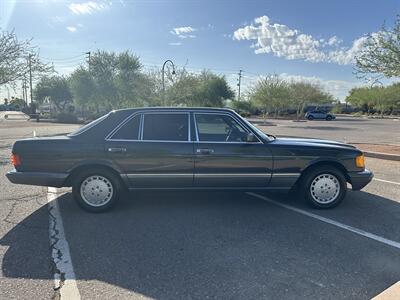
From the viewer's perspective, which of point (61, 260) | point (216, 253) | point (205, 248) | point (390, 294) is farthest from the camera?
point (205, 248)

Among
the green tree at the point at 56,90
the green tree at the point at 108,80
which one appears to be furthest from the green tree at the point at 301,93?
the green tree at the point at 56,90

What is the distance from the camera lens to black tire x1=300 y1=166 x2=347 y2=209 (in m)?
4.98

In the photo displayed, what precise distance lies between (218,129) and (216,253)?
83.1 inches

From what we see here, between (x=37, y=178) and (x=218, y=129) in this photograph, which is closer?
(x=37, y=178)

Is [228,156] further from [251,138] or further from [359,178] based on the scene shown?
[359,178]

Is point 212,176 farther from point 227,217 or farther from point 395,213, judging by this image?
point 395,213

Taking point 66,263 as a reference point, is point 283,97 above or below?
above

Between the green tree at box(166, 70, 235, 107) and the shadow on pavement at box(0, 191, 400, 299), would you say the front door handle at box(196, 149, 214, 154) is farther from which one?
the green tree at box(166, 70, 235, 107)

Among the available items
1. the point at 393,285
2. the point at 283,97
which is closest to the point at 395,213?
the point at 393,285

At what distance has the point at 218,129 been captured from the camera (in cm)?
500

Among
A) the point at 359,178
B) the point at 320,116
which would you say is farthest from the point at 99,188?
the point at 320,116

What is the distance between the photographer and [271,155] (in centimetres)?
484

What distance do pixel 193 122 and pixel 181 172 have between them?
801mm

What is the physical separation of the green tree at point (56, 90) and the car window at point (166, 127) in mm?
47731
